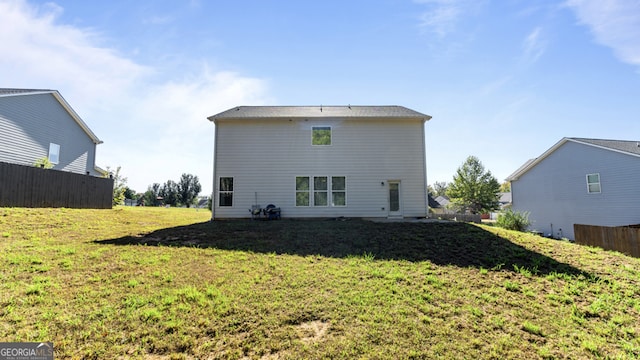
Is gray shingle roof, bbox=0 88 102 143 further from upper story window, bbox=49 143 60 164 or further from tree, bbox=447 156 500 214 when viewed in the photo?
tree, bbox=447 156 500 214

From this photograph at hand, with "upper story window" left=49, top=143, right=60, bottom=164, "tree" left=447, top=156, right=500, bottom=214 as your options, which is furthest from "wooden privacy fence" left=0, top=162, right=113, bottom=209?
"tree" left=447, top=156, right=500, bottom=214

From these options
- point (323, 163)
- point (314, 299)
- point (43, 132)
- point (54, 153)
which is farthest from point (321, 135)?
point (54, 153)

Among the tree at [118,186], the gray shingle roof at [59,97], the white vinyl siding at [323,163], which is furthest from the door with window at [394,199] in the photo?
the gray shingle roof at [59,97]

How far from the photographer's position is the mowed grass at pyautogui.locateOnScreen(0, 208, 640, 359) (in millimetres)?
3447

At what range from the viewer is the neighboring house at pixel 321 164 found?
13.4 m

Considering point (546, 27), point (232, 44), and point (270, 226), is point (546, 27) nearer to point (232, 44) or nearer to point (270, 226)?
point (232, 44)

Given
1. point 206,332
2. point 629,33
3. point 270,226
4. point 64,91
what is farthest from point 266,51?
point 64,91

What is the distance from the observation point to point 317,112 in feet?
47.1

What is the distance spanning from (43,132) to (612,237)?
28334 millimetres

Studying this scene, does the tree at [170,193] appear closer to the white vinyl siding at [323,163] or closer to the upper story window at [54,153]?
the upper story window at [54,153]

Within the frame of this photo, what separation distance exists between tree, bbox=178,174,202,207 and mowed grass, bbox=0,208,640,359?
46411 millimetres

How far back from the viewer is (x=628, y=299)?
488 centimetres

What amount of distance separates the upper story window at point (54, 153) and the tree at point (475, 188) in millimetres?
40732

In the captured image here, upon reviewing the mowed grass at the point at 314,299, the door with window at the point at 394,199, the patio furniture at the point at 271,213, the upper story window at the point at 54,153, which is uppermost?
the upper story window at the point at 54,153
